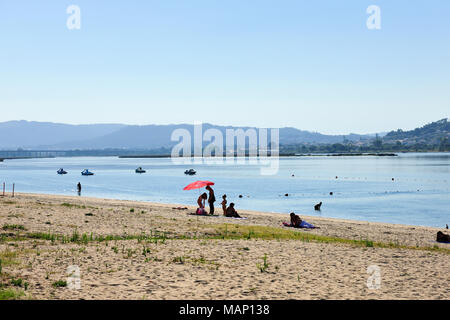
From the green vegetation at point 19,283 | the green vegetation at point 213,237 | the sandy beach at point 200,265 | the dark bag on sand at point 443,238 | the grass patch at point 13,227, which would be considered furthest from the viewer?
the dark bag on sand at point 443,238

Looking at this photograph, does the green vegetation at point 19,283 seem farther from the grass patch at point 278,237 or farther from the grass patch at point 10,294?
the grass patch at point 278,237

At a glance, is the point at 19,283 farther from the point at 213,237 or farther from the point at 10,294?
the point at 213,237

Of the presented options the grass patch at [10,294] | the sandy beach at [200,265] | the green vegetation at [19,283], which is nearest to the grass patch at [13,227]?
the sandy beach at [200,265]

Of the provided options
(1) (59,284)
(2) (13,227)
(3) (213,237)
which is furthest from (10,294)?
(3) (213,237)

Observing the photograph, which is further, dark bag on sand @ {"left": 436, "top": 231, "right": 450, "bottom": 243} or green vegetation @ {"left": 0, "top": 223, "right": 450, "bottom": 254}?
dark bag on sand @ {"left": 436, "top": 231, "right": 450, "bottom": 243}

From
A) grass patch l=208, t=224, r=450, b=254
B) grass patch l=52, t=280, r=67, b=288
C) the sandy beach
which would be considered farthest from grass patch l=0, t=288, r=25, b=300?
grass patch l=208, t=224, r=450, b=254

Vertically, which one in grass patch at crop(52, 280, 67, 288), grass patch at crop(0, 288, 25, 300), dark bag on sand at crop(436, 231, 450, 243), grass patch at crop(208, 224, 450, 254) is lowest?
dark bag on sand at crop(436, 231, 450, 243)

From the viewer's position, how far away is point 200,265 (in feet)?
52.7

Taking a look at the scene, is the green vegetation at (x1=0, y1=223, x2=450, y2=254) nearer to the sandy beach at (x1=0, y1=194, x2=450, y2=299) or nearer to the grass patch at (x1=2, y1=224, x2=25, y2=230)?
the sandy beach at (x1=0, y1=194, x2=450, y2=299)

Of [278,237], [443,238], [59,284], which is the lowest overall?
[443,238]

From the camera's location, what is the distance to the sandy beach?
1280 centimetres

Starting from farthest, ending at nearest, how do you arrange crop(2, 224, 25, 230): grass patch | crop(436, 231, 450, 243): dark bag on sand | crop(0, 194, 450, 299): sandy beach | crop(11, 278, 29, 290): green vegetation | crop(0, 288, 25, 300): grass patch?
crop(436, 231, 450, 243): dark bag on sand < crop(2, 224, 25, 230): grass patch < crop(11, 278, 29, 290): green vegetation < crop(0, 194, 450, 299): sandy beach < crop(0, 288, 25, 300): grass patch

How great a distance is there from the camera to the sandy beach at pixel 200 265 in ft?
42.0

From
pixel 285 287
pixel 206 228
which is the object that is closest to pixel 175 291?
pixel 285 287
